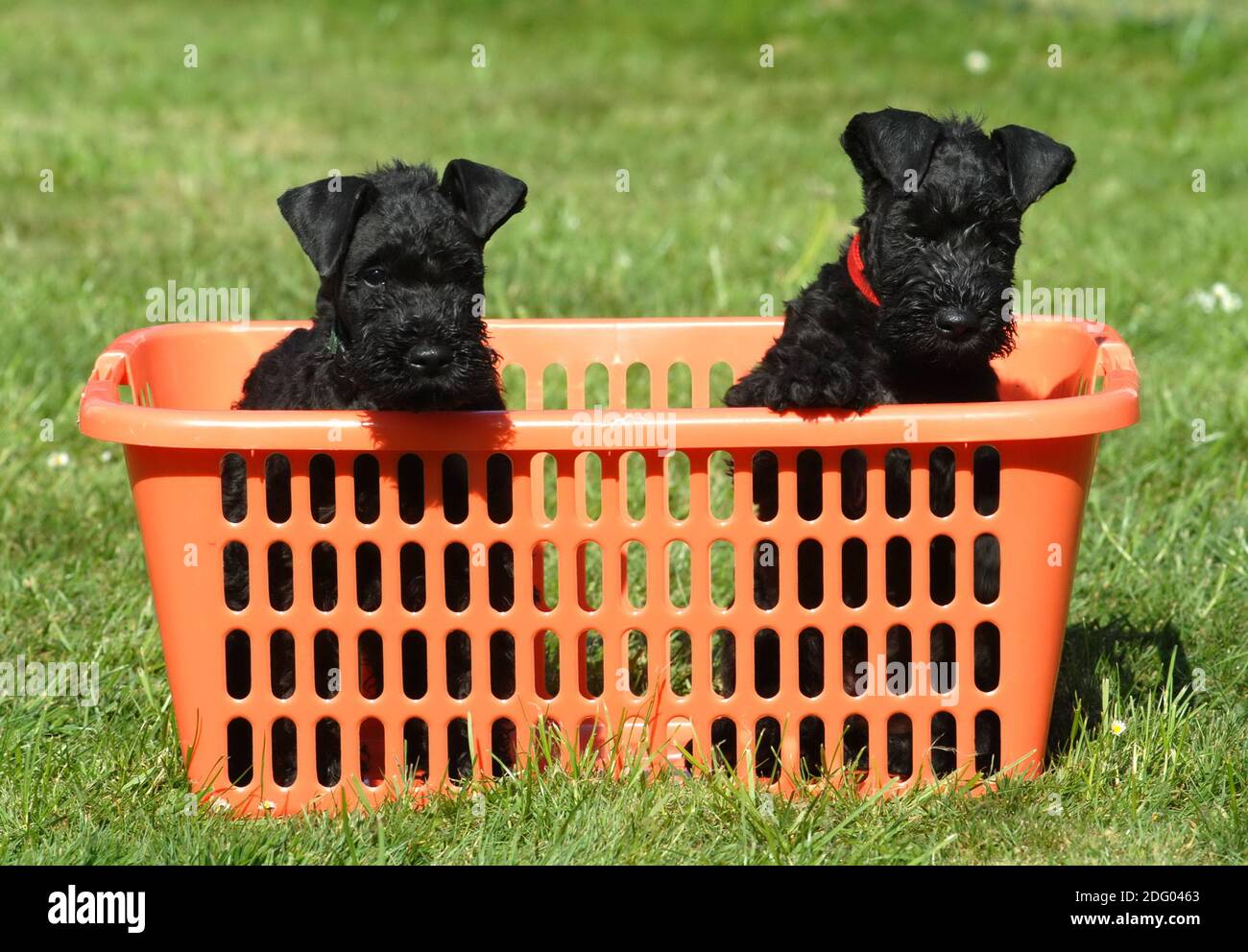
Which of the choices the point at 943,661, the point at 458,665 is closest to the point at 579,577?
the point at 458,665

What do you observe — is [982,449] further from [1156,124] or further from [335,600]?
[1156,124]

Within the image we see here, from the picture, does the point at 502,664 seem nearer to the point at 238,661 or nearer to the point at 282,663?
the point at 282,663

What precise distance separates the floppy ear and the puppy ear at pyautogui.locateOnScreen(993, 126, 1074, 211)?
1.41 metres

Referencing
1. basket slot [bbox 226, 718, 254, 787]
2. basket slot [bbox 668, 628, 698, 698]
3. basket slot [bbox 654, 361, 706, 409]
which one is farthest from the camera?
basket slot [bbox 654, 361, 706, 409]

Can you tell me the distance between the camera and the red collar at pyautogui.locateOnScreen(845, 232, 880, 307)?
349 centimetres

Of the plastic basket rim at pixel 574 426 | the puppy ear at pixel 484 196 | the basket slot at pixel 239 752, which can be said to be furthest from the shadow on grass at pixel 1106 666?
the basket slot at pixel 239 752

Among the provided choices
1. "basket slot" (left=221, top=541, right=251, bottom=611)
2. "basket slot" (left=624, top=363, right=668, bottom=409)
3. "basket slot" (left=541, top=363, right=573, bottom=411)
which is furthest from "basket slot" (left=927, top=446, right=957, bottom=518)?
"basket slot" (left=541, top=363, right=573, bottom=411)

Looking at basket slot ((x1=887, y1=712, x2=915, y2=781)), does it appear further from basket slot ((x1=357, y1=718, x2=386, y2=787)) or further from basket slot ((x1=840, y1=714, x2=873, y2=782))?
basket slot ((x1=357, y1=718, x2=386, y2=787))

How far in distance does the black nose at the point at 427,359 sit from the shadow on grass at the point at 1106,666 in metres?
1.58

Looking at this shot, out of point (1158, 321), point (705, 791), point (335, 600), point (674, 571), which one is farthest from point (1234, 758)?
point (1158, 321)

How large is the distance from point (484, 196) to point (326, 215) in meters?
0.34

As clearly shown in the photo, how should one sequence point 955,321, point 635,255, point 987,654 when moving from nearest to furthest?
1. point 955,321
2. point 987,654
3. point 635,255

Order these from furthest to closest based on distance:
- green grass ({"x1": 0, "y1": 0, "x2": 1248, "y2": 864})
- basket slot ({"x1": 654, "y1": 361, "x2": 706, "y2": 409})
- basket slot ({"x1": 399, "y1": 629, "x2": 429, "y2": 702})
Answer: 1. basket slot ({"x1": 654, "y1": 361, "x2": 706, "y2": 409})
2. basket slot ({"x1": 399, "y1": 629, "x2": 429, "y2": 702})
3. green grass ({"x1": 0, "y1": 0, "x2": 1248, "y2": 864})

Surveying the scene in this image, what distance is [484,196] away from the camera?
344 centimetres
